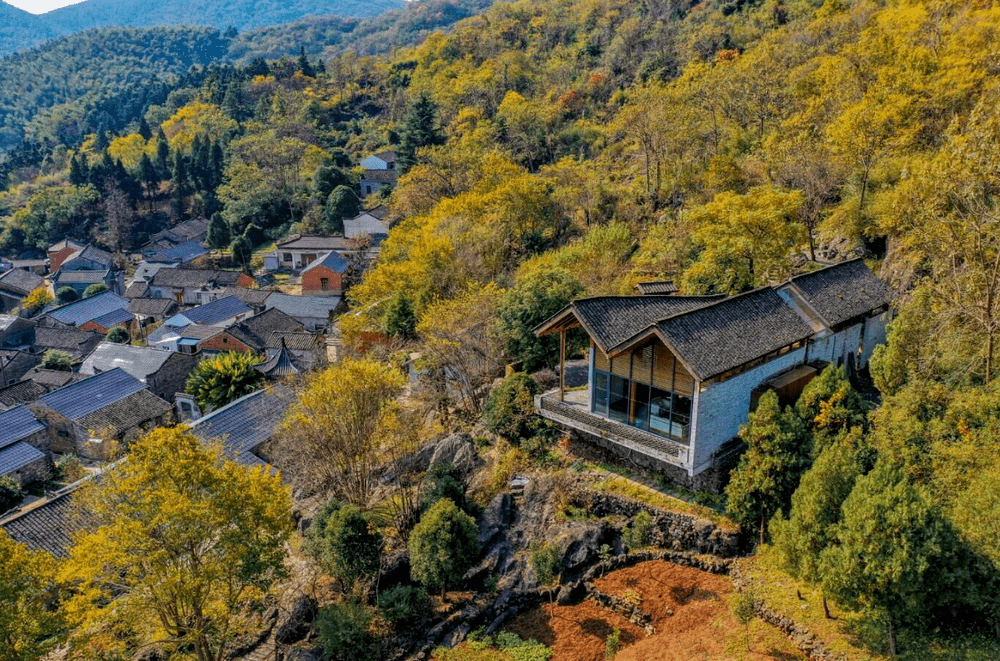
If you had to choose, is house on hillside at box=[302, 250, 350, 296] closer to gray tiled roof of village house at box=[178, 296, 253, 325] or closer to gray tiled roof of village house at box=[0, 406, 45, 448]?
gray tiled roof of village house at box=[178, 296, 253, 325]

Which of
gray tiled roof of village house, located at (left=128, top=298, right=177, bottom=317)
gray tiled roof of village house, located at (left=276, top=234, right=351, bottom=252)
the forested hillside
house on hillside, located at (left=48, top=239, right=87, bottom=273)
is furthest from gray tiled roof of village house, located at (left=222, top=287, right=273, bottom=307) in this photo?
house on hillside, located at (left=48, top=239, right=87, bottom=273)

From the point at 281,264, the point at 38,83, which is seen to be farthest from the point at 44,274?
the point at 38,83

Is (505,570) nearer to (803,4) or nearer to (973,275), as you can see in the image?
(973,275)

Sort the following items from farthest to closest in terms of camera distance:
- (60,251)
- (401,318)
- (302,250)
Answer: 1. (60,251)
2. (302,250)
3. (401,318)

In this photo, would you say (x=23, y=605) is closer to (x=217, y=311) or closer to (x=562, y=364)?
(x=562, y=364)

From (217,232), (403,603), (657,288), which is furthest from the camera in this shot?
(217,232)

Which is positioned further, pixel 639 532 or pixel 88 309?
pixel 88 309

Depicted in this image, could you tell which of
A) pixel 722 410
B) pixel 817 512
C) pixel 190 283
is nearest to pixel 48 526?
pixel 722 410
